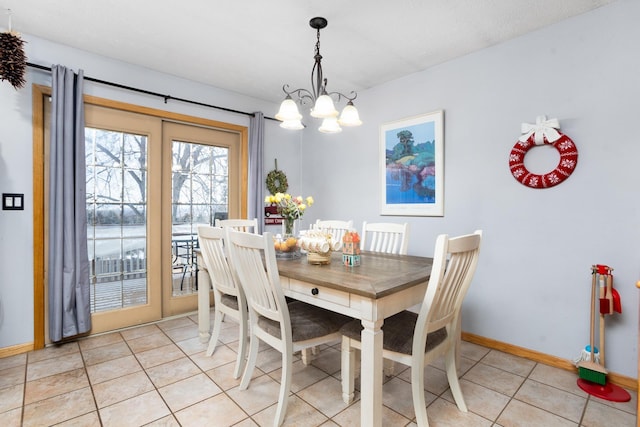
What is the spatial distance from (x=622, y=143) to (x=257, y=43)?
2707mm

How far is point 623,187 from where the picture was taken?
201cm

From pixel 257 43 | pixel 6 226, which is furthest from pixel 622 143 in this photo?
pixel 6 226

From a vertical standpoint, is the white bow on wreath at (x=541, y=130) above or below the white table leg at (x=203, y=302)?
above

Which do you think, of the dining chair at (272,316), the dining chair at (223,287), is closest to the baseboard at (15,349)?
the dining chair at (223,287)

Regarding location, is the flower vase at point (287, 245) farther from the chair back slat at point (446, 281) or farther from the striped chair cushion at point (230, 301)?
the chair back slat at point (446, 281)

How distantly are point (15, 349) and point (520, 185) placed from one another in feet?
13.6

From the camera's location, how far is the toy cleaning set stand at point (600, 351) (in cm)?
193

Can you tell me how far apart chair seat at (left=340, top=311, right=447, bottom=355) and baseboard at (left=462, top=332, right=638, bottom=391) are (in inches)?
45.4

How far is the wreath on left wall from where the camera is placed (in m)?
3.96

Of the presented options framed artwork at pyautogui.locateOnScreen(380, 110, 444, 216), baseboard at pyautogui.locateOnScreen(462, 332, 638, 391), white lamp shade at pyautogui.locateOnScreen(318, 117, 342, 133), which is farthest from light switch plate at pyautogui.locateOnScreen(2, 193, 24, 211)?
baseboard at pyautogui.locateOnScreen(462, 332, 638, 391)

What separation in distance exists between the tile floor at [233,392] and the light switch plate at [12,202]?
1.14 m

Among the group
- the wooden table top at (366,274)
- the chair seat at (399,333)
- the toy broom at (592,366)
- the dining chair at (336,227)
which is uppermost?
the dining chair at (336,227)

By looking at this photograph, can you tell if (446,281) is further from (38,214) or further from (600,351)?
(38,214)

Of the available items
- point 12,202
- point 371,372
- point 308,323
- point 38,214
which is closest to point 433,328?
point 371,372
